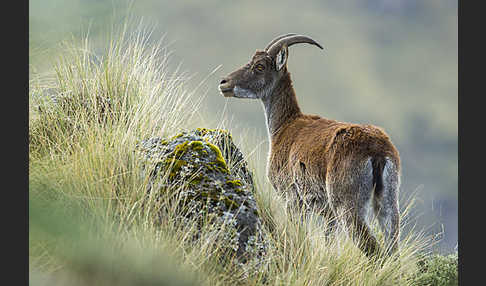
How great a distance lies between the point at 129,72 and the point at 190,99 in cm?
106

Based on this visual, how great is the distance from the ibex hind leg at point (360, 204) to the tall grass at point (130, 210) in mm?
141

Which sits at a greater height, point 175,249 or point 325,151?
point 325,151

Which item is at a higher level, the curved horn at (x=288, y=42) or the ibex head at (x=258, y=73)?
the curved horn at (x=288, y=42)

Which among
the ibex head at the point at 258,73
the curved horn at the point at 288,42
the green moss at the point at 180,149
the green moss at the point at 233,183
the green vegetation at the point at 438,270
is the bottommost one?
the green vegetation at the point at 438,270

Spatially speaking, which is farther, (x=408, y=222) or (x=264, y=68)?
(x=264, y=68)

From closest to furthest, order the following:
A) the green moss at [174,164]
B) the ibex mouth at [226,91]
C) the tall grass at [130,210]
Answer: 1. the tall grass at [130,210]
2. the green moss at [174,164]
3. the ibex mouth at [226,91]

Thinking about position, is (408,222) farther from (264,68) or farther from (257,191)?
(264,68)

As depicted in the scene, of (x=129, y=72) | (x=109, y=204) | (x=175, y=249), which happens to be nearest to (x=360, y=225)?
(x=175, y=249)

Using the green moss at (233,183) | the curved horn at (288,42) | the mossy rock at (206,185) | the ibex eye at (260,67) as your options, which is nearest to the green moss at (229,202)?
the mossy rock at (206,185)

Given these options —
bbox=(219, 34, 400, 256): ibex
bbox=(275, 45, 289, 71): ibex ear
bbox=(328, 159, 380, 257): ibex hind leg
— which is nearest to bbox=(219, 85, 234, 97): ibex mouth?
bbox=(219, 34, 400, 256): ibex

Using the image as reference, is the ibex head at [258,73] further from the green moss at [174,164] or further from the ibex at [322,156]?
the green moss at [174,164]

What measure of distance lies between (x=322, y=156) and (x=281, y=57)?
191cm

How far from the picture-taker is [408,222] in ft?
21.4

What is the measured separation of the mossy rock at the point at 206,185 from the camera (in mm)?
4793
